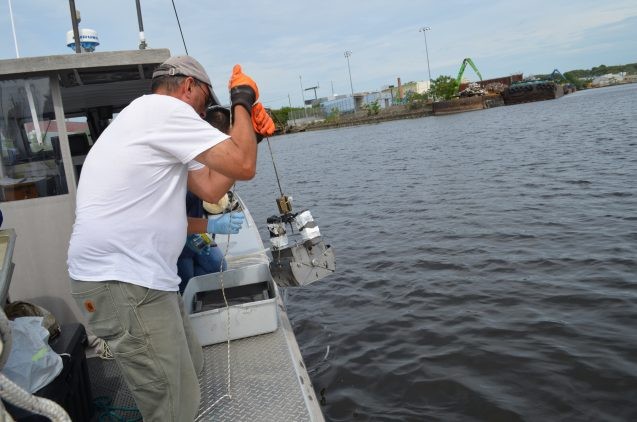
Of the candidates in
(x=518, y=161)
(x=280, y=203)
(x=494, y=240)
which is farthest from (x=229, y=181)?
(x=518, y=161)

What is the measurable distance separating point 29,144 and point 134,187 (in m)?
2.54

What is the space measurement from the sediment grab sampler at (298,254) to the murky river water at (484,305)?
156 cm

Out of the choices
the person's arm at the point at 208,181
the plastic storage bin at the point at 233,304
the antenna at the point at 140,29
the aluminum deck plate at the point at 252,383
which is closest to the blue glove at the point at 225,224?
the plastic storage bin at the point at 233,304

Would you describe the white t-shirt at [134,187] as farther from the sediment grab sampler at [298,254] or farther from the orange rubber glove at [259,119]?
the sediment grab sampler at [298,254]

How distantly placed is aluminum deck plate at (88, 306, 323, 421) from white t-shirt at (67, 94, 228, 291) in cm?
128

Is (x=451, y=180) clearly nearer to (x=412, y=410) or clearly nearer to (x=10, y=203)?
(x=412, y=410)

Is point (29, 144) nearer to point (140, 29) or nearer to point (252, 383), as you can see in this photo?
point (140, 29)

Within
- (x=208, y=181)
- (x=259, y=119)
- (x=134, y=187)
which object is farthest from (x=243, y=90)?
(x=134, y=187)

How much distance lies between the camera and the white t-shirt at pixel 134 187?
7.54ft

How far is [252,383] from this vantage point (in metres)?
3.54

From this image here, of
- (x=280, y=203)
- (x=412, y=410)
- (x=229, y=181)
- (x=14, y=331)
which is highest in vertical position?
(x=229, y=181)

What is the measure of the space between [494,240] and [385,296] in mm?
2929

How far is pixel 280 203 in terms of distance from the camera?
4.60m

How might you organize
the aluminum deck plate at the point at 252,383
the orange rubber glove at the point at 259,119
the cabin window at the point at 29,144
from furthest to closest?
the cabin window at the point at 29,144 < the aluminum deck plate at the point at 252,383 < the orange rubber glove at the point at 259,119
